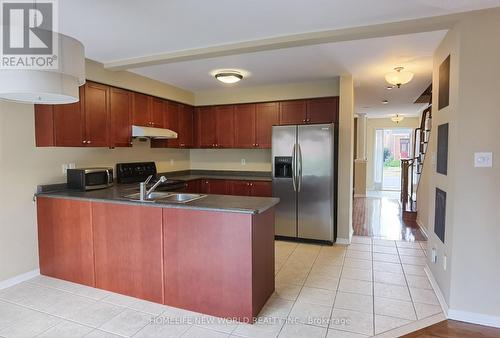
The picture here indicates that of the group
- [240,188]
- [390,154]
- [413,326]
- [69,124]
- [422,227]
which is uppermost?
[69,124]

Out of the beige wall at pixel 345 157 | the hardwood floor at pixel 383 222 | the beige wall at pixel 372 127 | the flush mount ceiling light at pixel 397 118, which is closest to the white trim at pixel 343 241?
Result: the beige wall at pixel 345 157

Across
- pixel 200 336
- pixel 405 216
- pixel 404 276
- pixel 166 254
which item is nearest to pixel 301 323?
pixel 200 336

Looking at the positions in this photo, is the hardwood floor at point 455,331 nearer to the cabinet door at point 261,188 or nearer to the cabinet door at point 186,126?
the cabinet door at point 261,188

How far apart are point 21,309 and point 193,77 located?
3390 mm

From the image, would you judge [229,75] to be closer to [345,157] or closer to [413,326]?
[345,157]

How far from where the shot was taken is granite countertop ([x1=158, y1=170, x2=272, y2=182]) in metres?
5.13

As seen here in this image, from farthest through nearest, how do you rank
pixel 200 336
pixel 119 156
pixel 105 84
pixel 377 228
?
pixel 377 228 < pixel 119 156 < pixel 105 84 < pixel 200 336

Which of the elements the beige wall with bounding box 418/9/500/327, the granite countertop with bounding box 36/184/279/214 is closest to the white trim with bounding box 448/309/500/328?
the beige wall with bounding box 418/9/500/327

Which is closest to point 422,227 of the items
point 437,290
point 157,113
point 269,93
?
point 437,290

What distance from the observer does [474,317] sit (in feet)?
7.77

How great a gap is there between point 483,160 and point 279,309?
2.05m

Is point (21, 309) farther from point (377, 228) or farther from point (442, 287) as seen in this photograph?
point (377, 228)

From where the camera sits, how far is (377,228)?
17.3 ft

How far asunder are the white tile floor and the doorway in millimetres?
7235
